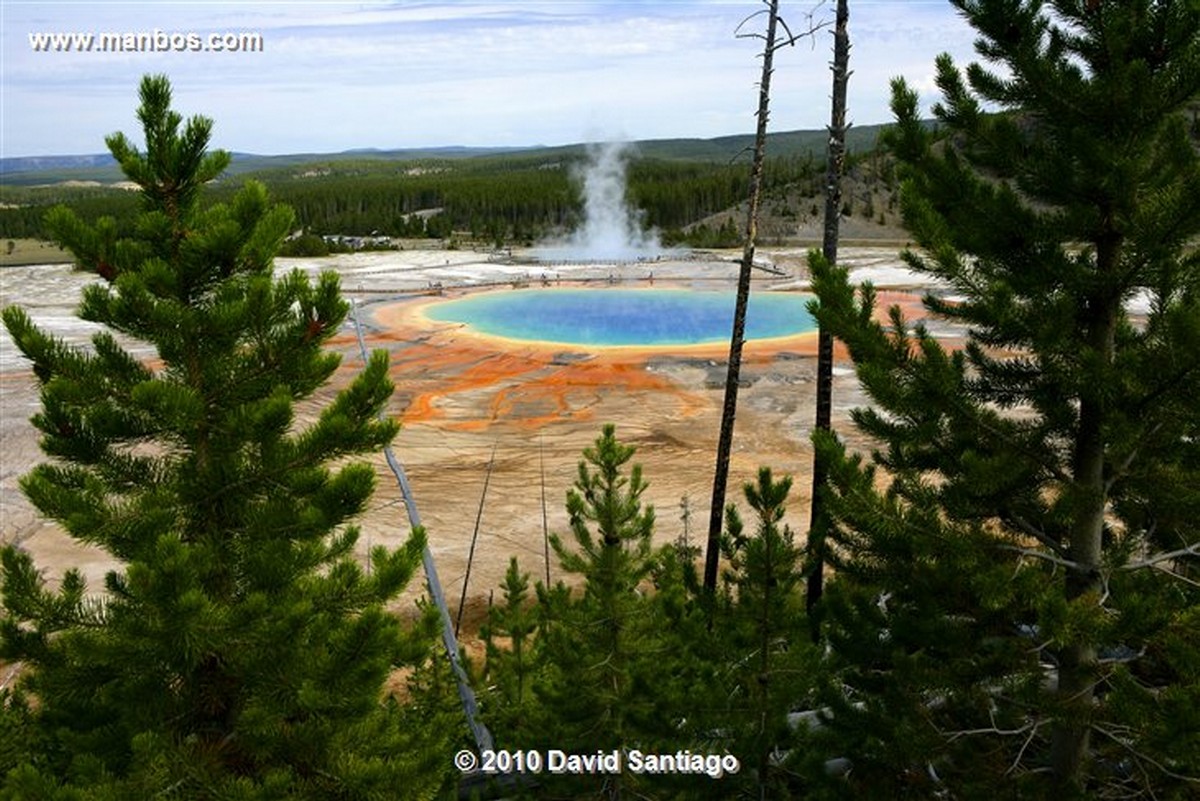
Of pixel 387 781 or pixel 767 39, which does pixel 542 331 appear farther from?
pixel 387 781

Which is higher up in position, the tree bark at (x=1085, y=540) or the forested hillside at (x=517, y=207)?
the forested hillside at (x=517, y=207)

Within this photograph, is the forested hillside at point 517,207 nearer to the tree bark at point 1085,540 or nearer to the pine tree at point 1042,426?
the pine tree at point 1042,426

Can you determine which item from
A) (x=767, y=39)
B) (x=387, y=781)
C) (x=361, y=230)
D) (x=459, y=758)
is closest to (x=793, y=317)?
(x=767, y=39)

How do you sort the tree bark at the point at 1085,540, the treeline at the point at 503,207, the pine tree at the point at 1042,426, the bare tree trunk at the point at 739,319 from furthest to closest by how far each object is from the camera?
the treeline at the point at 503,207 < the bare tree trunk at the point at 739,319 < the tree bark at the point at 1085,540 < the pine tree at the point at 1042,426

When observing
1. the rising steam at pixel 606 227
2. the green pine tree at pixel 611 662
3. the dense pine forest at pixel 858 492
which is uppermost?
the rising steam at pixel 606 227

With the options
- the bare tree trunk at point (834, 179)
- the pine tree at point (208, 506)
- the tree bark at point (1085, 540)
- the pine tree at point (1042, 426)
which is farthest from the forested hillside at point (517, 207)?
the pine tree at point (208, 506)

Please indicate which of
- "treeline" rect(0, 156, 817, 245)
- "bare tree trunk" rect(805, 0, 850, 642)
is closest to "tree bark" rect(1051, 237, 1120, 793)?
"bare tree trunk" rect(805, 0, 850, 642)

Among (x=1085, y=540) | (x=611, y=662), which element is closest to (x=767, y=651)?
(x=611, y=662)
